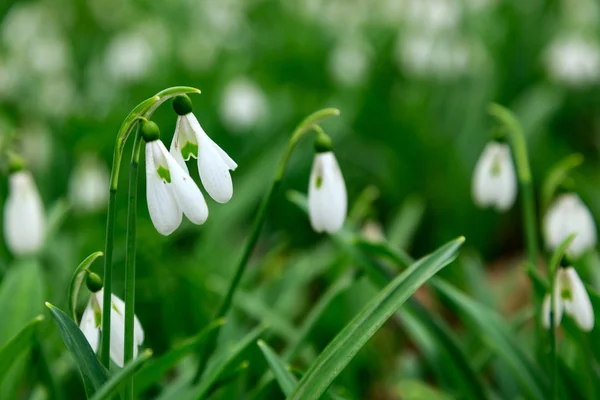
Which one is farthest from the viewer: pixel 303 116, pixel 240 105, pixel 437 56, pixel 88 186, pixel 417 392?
pixel 437 56

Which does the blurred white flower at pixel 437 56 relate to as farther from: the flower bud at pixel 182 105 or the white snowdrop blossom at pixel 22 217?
the flower bud at pixel 182 105

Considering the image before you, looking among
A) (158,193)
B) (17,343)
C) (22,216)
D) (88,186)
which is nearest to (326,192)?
(158,193)

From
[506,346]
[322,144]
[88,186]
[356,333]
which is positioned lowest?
[506,346]

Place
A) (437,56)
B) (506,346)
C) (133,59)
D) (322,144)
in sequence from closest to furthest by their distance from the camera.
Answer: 1. (322,144)
2. (506,346)
3. (437,56)
4. (133,59)

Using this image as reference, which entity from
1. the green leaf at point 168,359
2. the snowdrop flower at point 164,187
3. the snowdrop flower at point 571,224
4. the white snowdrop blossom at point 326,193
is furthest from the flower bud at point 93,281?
the snowdrop flower at point 571,224

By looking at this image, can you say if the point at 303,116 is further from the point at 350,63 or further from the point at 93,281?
the point at 93,281

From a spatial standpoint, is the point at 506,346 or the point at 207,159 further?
the point at 506,346

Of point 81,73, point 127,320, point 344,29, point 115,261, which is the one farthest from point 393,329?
point 81,73

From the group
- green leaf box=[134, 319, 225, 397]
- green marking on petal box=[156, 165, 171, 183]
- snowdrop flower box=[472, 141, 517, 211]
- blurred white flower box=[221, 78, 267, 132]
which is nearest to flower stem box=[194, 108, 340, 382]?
green leaf box=[134, 319, 225, 397]
